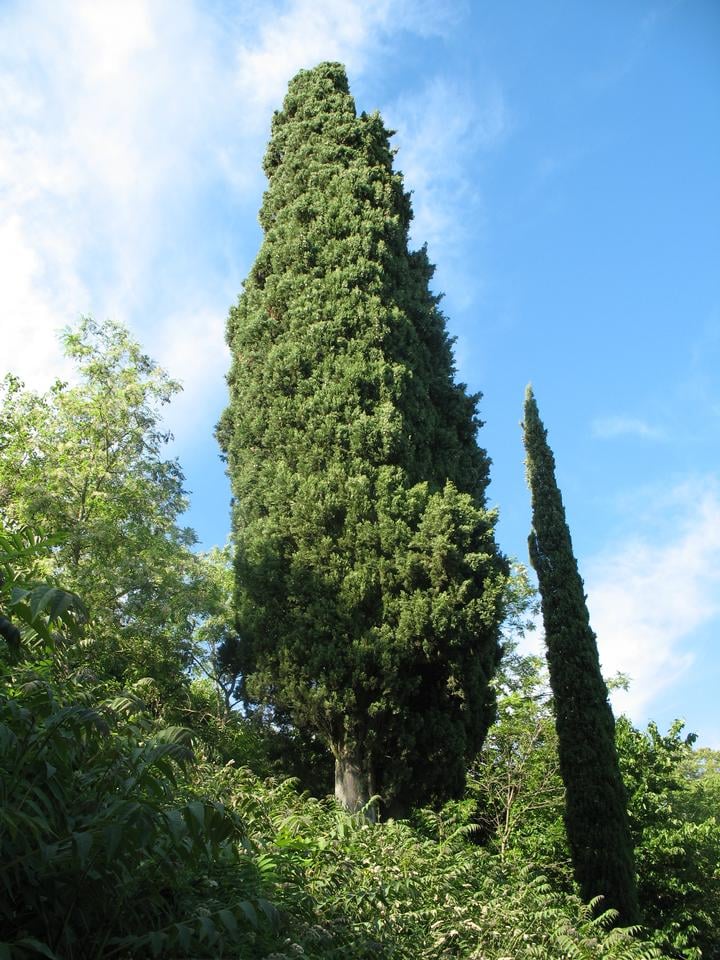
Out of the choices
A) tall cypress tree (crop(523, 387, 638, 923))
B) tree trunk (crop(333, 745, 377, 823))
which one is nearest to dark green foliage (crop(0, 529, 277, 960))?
tree trunk (crop(333, 745, 377, 823))

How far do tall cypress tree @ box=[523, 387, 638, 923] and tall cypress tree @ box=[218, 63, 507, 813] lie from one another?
2.77 meters

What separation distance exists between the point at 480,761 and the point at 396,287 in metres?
9.56

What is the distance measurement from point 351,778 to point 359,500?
3.62 metres

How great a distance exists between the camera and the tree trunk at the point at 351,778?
887 centimetres

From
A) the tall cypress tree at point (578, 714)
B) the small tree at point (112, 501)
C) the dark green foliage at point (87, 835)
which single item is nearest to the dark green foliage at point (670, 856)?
the tall cypress tree at point (578, 714)

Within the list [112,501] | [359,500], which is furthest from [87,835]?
[112,501]

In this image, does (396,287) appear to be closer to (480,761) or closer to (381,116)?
(381,116)

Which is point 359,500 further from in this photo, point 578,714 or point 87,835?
point 87,835

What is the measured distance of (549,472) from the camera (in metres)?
14.9

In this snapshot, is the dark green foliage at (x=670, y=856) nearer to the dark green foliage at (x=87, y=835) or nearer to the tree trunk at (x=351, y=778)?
the tree trunk at (x=351, y=778)

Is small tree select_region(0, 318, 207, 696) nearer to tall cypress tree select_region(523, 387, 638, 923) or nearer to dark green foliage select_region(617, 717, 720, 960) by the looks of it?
tall cypress tree select_region(523, 387, 638, 923)

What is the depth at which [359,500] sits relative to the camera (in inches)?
385

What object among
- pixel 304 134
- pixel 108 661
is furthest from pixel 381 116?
pixel 108 661

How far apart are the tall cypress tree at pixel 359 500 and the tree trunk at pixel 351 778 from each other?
0.9 inches
